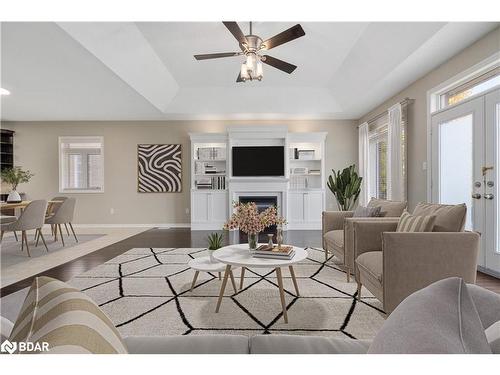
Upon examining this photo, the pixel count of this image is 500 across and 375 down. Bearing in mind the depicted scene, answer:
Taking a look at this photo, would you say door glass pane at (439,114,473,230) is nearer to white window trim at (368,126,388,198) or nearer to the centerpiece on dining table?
white window trim at (368,126,388,198)

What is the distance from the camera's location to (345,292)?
2.56 meters

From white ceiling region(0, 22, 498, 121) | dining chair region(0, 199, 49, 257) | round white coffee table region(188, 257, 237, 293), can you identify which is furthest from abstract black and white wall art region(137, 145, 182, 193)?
round white coffee table region(188, 257, 237, 293)

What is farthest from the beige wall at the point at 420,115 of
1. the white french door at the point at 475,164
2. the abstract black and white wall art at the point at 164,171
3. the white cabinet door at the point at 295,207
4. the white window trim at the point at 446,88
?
the abstract black and white wall art at the point at 164,171

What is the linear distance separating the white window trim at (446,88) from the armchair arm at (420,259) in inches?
83.7

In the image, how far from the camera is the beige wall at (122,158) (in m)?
6.94

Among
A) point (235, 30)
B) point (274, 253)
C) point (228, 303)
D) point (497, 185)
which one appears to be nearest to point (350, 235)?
point (274, 253)

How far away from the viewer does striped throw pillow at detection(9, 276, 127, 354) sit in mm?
486

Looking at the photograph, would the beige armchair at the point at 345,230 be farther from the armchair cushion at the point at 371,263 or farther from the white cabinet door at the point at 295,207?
the white cabinet door at the point at 295,207

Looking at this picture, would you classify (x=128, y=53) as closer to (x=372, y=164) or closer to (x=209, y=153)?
(x=209, y=153)

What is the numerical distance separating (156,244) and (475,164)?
4561 millimetres

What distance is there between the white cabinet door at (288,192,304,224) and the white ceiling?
6.07 ft

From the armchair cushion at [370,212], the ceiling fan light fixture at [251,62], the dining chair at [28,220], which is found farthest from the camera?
the dining chair at [28,220]
